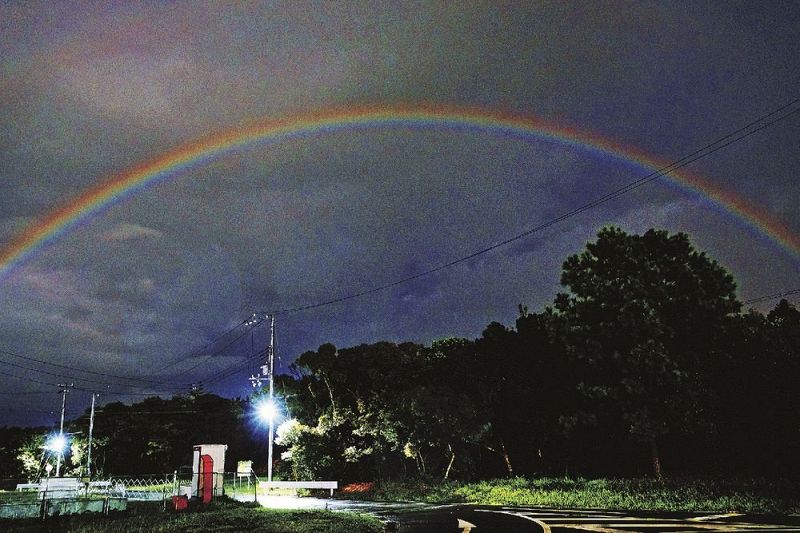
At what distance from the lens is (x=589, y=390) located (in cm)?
2494

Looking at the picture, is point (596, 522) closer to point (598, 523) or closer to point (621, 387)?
point (598, 523)

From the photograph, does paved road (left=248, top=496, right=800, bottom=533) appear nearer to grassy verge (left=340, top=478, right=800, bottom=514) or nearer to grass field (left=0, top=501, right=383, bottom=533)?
grass field (left=0, top=501, right=383, bottom=533)

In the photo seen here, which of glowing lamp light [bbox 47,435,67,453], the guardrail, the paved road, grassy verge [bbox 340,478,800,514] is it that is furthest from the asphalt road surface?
glowing lamp light [bbox 47,435,67,453]

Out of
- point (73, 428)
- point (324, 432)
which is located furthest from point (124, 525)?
point (73, 428)

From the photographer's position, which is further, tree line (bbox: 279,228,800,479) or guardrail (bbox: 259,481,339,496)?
guardrail (bbox: 259,481,339,496)

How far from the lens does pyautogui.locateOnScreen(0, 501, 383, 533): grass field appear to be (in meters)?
14.6

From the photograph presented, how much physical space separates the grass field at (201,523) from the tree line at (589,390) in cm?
1357

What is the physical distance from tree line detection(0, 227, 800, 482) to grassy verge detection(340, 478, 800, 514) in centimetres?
230

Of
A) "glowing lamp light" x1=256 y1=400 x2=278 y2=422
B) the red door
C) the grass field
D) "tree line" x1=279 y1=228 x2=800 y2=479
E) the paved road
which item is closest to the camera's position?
the paved road

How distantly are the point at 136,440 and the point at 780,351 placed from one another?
69.0m

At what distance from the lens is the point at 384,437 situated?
117 feet

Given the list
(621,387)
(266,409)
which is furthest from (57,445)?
(621,387)

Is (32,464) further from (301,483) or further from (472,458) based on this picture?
(472,458)

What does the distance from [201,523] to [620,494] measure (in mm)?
15565
